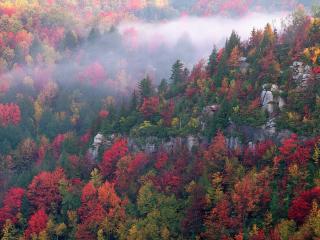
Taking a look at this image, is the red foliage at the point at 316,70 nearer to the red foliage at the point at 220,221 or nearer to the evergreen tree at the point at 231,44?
the evergreen tree at the point at 231,44

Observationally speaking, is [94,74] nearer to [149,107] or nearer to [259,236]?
[149,107]

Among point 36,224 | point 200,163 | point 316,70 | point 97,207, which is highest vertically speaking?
point 316,70

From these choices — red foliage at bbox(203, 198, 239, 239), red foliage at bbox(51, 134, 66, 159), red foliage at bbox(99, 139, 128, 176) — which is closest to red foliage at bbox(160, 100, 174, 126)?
red foliage at bbox(99, 139, 128, 176)

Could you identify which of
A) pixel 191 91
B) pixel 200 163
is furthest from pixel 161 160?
pixel 191 91

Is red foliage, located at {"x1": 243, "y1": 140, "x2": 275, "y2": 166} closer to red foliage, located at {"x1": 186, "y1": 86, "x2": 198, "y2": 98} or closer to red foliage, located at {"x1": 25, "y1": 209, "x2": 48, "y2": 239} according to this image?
red foliage, located at {"x1": 186, "y1": 86, "x2": 198, "y2": 98}

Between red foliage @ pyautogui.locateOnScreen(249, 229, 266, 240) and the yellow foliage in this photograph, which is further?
the yellow foliage
